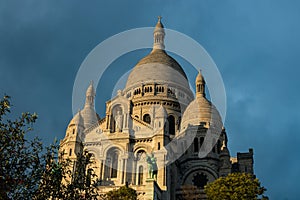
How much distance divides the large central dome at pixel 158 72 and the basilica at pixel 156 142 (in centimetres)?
33

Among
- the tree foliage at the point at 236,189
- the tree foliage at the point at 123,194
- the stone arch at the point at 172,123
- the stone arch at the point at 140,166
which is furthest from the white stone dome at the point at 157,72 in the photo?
the tree foliage at the point at 236,189

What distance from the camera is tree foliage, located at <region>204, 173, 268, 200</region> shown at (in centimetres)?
2852

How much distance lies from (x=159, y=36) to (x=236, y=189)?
1607 inches

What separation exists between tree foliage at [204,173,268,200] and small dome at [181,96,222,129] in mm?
17941

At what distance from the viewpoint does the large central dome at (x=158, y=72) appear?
5616 cm

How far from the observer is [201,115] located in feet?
158

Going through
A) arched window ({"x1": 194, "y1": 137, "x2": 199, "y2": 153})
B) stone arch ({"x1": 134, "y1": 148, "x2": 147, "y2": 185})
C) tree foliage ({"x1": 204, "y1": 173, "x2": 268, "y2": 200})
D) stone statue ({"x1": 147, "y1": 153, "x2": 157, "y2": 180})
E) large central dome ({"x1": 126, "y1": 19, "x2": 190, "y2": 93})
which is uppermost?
large central dome ({"x1": 126, "y1": 19, "x2": 190, "y2": 93})

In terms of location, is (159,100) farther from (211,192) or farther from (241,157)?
(211,192)

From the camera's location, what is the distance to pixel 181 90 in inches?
2219

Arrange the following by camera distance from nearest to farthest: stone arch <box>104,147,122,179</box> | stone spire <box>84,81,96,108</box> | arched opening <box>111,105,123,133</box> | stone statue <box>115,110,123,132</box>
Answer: stone arch <box>104,147,122,179</box>
stone statue <box>115,110,123,132</box>
arched opening <box>111,105,123,133</box>
stone spire <box>84,81,96,108</box>

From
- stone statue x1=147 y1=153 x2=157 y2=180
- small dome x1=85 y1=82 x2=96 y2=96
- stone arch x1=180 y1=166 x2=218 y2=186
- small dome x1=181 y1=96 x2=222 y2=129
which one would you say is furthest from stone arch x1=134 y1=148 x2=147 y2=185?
small dome x1=85 y1=82 x2=96 y2=96

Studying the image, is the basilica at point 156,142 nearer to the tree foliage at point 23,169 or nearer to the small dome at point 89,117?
the small dome at point 89,117

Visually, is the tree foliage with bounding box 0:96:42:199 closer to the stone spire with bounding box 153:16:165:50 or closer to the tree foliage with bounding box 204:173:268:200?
the tree foliage with bounding box 204:173:268:200

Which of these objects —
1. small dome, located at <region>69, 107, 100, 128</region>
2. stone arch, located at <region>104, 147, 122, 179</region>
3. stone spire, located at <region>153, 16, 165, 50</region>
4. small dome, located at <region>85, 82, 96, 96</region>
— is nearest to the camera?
stone arch, located at <region>104, 147, 122, 179</region>
